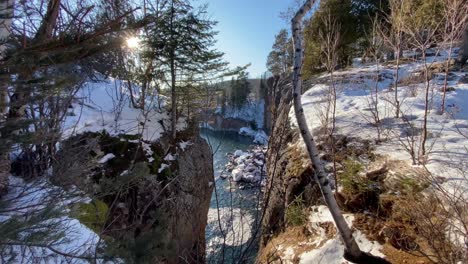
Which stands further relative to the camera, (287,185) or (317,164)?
(287,185)

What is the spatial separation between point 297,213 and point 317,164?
138 cm

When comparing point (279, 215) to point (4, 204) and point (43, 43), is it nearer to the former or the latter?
point (4, 204)

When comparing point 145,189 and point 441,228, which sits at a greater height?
point 441,228

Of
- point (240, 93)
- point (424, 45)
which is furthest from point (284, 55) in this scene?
point (240, 93)

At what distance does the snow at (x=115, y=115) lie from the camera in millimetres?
7902

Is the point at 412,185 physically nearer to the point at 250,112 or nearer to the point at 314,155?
the point at 314,155

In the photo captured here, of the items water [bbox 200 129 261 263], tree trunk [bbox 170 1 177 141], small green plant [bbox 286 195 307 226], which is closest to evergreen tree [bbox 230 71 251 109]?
water [bbox 200 129 261 263]

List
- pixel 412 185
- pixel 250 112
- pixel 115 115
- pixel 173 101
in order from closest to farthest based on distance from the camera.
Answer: pixel 412 185 → pixel 115 115 → pixel 173 101 → pixel 250 112

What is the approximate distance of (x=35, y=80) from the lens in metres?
1.71

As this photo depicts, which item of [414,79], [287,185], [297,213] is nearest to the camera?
[297,213]

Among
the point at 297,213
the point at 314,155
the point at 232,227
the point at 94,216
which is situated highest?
the point at 314,155

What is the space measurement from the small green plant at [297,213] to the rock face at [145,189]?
53.6 inches

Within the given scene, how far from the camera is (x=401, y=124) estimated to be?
5.61 m

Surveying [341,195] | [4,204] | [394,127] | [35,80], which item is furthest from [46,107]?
[394,127]
